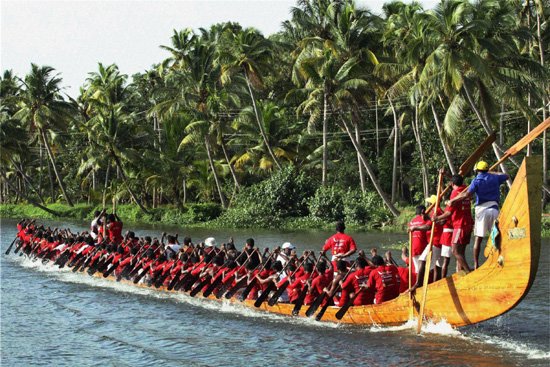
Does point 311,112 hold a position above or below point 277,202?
above

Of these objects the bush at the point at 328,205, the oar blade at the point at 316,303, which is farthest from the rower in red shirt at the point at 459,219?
the bush at the point at 328,205

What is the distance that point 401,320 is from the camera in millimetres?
13586

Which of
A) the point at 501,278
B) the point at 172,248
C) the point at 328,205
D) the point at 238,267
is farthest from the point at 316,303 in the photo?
the point at 328,205

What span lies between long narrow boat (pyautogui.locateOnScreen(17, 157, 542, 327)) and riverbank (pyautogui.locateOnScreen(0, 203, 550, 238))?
18633 millimetres

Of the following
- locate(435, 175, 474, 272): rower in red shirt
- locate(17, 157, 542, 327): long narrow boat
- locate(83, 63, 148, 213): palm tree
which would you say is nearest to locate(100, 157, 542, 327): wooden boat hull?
locate(17, 157, 542, 327): long narrow boat

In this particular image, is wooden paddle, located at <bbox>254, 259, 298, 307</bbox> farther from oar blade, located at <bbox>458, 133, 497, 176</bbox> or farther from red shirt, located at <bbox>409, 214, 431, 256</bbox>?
oar blade, located at <bbox>458, 133, 497, 176</bbox>

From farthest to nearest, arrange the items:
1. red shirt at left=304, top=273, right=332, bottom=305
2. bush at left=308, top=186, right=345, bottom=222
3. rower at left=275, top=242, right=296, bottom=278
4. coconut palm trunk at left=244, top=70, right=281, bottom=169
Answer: coconut palm trunk at left=244, top=70, right=281, bottom=169 < bush at left=308, top=186, right=345, bottom=222 < rower at left=275, top=242, right=296, bottom=278 < red shirt at left=304, top=273, right=332, bottom=305

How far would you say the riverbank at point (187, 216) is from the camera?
117ft

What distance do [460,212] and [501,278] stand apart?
4.59 ft

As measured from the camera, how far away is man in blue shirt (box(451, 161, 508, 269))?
11891 millimetres

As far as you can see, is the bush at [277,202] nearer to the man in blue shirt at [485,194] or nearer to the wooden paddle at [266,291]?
the wooden paddle at [266,291]

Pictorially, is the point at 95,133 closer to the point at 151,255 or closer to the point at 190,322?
the point at 151,255

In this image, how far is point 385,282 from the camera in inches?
548

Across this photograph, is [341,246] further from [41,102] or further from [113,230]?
[41,102]
